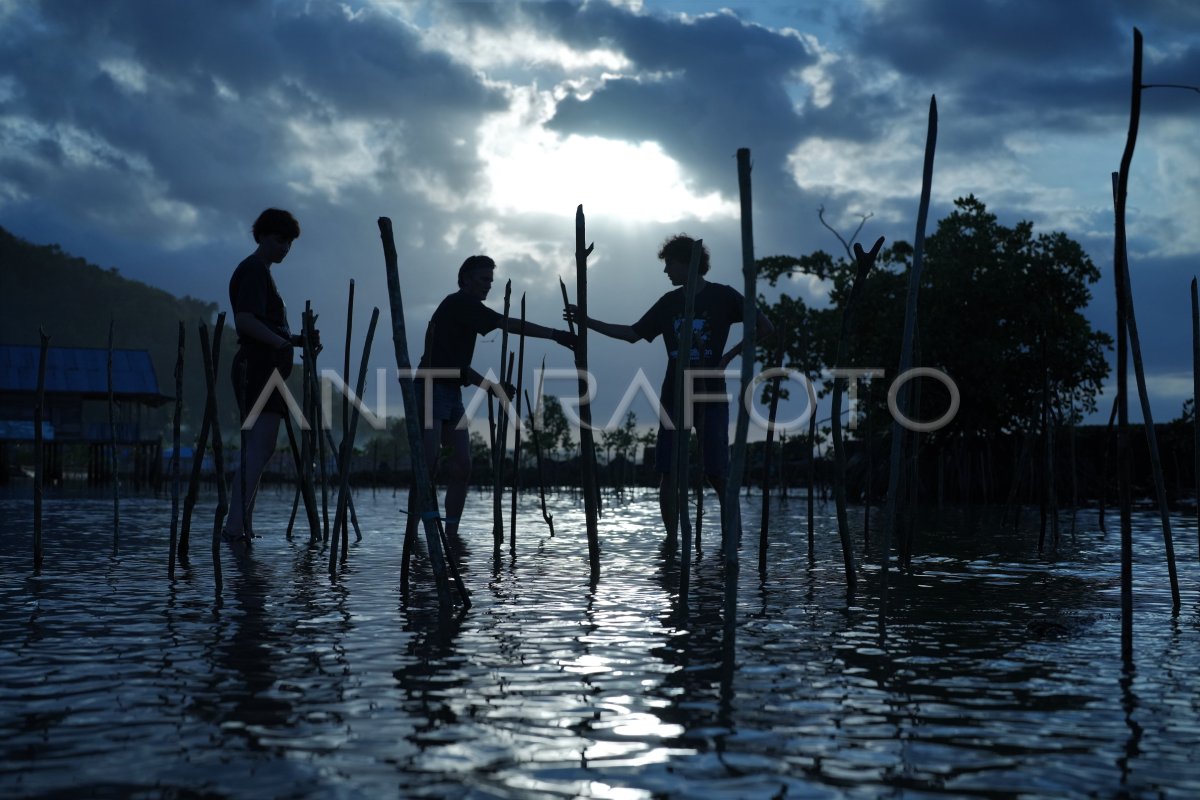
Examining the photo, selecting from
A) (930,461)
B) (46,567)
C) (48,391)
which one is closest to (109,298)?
(48,391)

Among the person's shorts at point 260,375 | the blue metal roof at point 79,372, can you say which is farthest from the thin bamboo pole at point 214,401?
the blue metal roof at point 79,372

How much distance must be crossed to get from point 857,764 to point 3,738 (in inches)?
72.8

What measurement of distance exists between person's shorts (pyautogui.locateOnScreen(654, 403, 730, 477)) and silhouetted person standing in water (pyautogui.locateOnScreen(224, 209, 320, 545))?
249 centimetres

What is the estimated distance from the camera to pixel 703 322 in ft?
25.3

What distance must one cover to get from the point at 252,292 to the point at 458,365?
55.2 inches

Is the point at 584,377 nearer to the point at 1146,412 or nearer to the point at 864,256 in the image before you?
the point at 864,256

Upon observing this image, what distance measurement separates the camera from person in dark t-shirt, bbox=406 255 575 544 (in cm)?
746

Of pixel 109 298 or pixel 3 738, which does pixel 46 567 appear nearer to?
pixel 3 738

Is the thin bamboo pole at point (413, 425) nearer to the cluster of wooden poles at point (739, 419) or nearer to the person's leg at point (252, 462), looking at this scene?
the cluster of wooden poles at point (739, 419)

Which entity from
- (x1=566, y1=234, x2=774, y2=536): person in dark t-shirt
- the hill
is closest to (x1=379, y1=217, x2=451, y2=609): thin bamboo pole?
(x1=566, y1=234, x2=774, y2=536): person in dark t-shirt

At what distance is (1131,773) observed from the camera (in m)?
2.33

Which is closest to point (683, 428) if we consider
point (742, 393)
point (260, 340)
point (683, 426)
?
point (683, 426)

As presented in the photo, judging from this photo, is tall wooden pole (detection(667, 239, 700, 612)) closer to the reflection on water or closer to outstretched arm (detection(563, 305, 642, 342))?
the reflection on water

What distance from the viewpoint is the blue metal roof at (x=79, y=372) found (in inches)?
1563
